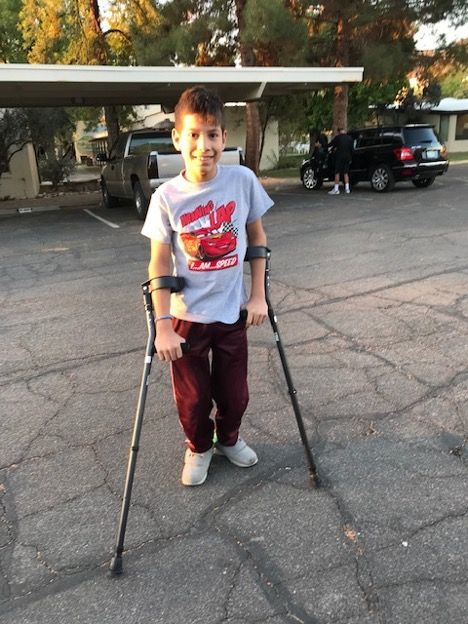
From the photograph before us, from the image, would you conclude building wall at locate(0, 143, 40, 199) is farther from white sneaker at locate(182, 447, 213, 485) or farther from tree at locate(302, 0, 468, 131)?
white sneaker at locate(182, 447, 213, 485)

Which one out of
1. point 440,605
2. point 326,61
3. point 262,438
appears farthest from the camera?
point 326,61

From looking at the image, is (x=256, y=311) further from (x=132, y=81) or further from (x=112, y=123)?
(x=112, y=123)

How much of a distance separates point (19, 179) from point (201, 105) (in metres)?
19.5

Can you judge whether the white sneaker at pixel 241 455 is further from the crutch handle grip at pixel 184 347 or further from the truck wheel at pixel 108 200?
the truck wheel at pixel 108 200

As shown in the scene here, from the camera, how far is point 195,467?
9.37ft

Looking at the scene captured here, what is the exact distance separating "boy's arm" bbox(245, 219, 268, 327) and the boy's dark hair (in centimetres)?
51

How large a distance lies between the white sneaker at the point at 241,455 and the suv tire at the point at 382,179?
13005 mm

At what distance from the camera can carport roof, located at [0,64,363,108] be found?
11.5 m

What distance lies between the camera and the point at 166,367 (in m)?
4.21

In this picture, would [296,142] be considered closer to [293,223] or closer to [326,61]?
[326,61]

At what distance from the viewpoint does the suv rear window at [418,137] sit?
13977mm

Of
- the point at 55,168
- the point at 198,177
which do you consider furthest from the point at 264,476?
the point at 55,168

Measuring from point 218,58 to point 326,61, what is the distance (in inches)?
155

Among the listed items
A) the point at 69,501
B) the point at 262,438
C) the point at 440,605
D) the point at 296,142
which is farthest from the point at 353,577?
the point at 296,142
